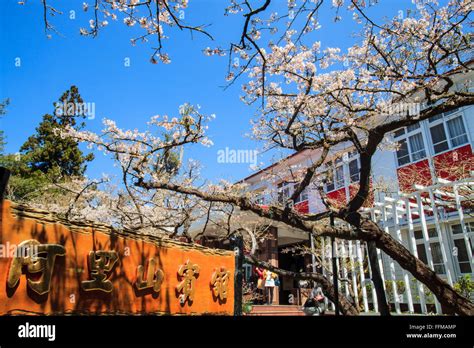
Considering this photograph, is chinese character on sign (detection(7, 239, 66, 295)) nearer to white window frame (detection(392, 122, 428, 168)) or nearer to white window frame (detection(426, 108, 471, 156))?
white window frame (detection(426, 108, 471, 156))

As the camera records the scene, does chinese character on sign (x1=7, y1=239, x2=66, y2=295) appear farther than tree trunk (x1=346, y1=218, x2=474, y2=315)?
No

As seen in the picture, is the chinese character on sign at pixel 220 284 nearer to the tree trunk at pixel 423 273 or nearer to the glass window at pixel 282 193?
the tree trunk at pixel 423 273

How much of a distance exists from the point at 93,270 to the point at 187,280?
28.2 inches

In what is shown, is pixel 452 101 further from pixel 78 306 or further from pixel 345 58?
pixel 78 306

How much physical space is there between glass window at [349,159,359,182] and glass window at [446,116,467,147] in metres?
4.54

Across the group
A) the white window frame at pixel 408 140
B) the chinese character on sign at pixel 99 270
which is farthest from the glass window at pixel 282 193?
→ the chinese character on sign at pixel 99 270

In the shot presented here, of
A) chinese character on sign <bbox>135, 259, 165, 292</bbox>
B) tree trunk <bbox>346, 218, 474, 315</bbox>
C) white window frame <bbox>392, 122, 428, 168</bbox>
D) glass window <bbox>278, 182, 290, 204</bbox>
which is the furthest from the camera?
glass window <bbox>278, 182, 290, 204</bbox>

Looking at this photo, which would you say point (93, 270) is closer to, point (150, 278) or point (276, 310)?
point (150, 278)

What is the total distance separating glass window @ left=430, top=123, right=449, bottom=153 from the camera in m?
12.8

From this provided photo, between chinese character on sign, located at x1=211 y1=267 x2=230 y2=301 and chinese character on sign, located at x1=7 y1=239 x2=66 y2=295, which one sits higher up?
chinese character on sign, located at x1=7 y1=239 x2=66 y2=295

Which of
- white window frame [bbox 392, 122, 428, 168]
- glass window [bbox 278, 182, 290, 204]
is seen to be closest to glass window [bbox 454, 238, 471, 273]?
white window frame [bbox 392, 122, 428, 168]

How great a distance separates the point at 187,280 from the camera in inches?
85.4

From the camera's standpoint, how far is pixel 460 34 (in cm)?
558
